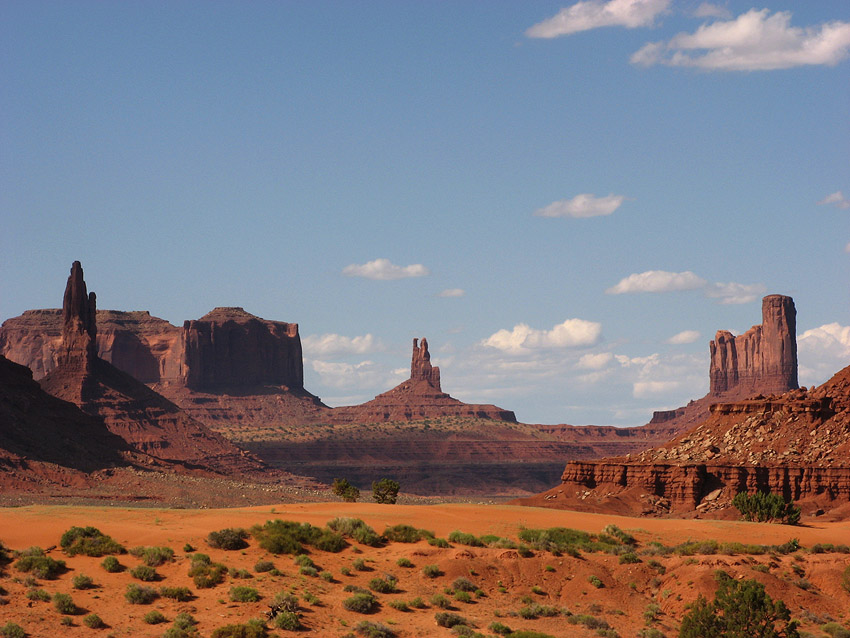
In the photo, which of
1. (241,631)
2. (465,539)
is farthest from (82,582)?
(465,539)

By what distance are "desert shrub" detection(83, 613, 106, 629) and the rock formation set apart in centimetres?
12738

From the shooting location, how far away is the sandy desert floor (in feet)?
124

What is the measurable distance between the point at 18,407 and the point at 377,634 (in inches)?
4173

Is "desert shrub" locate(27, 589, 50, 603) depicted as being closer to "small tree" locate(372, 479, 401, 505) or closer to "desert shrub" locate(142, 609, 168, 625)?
"desert shrub" locate(142, 609, 168, 625)

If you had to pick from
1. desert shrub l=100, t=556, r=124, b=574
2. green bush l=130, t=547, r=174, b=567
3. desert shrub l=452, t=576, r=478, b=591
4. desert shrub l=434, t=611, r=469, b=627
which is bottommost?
desert shrub l=434, t=611, r=469, b=627

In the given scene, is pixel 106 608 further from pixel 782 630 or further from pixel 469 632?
pixel 782 630

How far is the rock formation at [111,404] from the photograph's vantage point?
546ft

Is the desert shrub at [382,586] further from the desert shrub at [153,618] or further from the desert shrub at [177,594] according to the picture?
the desert shrub at [153,618]

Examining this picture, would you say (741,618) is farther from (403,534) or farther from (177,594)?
(177,594)

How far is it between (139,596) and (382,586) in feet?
24.0

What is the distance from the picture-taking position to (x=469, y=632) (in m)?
37.4

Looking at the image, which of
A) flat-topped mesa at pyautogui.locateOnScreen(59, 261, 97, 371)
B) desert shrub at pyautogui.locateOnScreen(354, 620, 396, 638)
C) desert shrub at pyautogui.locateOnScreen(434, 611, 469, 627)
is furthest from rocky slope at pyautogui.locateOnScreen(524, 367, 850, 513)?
flat-topped mesa at pyautogui.locateOnScreen(59, 261, 97, 371)

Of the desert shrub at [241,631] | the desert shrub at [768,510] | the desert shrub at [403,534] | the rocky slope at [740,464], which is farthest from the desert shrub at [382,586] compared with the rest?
the rocky slope at [740,464]

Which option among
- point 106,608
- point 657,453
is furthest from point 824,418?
point 106,608
